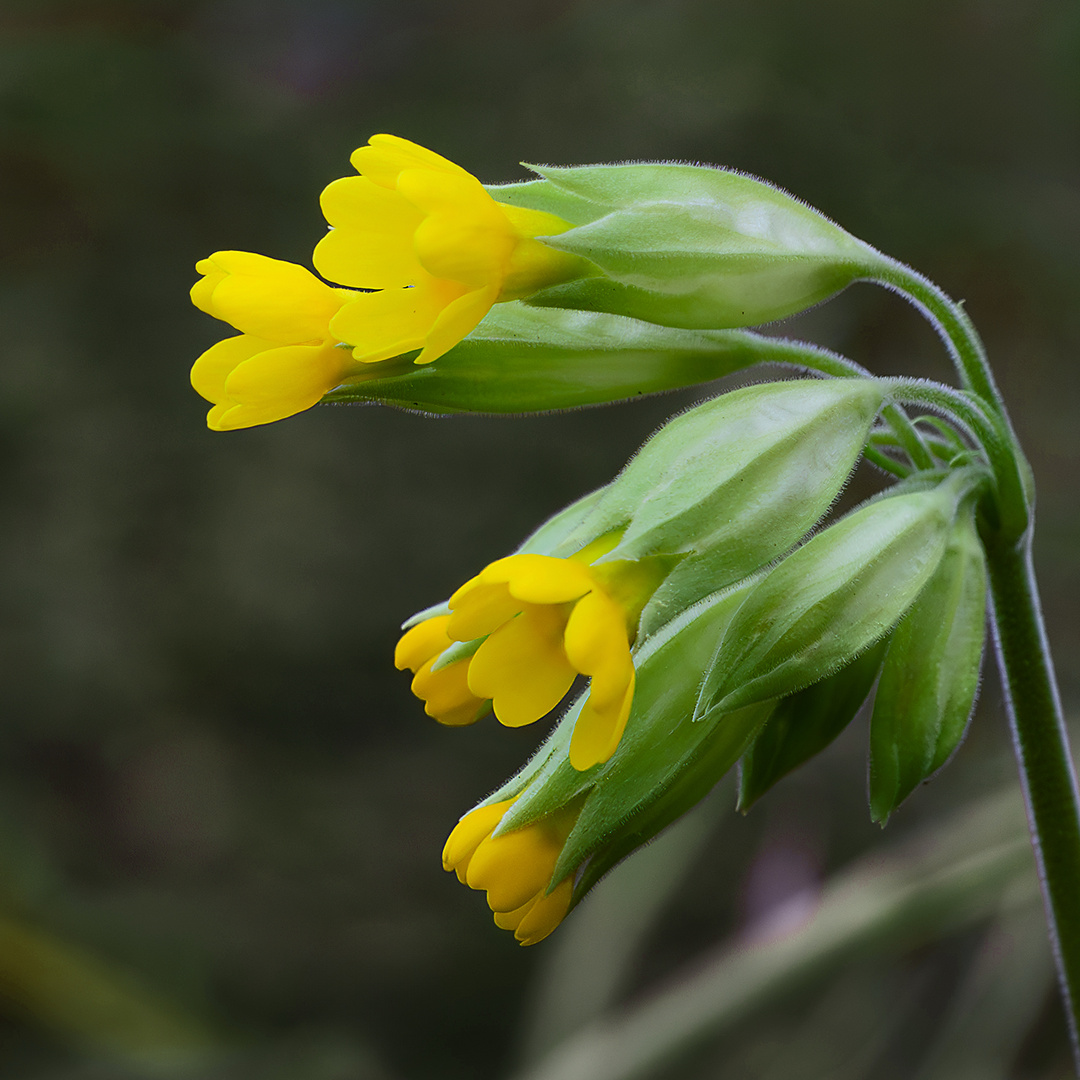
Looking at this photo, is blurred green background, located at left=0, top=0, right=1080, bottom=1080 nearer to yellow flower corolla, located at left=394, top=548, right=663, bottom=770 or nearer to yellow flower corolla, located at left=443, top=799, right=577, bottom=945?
yellow flower corolla, located at left=443, top=799, right=577, bottom=945

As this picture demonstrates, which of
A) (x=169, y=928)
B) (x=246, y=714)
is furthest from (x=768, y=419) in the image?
(x=169, y=928)

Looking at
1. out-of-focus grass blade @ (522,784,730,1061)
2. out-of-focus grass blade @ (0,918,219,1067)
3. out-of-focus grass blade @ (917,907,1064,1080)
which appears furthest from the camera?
out-of-focus grass blade @ (0,918,219,1067)

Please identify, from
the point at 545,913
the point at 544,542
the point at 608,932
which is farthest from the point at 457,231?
the point at 608,932

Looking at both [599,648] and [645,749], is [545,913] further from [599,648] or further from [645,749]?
[599,648]

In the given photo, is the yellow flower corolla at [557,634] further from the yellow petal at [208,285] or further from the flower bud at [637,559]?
the yellow petal at [208,285]

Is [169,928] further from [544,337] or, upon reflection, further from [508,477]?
[544,337]

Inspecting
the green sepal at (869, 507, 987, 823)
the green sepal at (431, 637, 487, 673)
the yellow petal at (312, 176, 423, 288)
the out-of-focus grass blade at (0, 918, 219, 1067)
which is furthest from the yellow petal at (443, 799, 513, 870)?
the out-of-focus grass blade at (0, 918, 219, 1067)

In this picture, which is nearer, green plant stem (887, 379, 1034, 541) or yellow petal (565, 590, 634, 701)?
yellow petal (565, 590, 634, 701)

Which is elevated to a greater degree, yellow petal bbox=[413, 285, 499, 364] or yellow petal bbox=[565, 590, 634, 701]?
yellow petal bbox=[413, 285, 499, 364]
